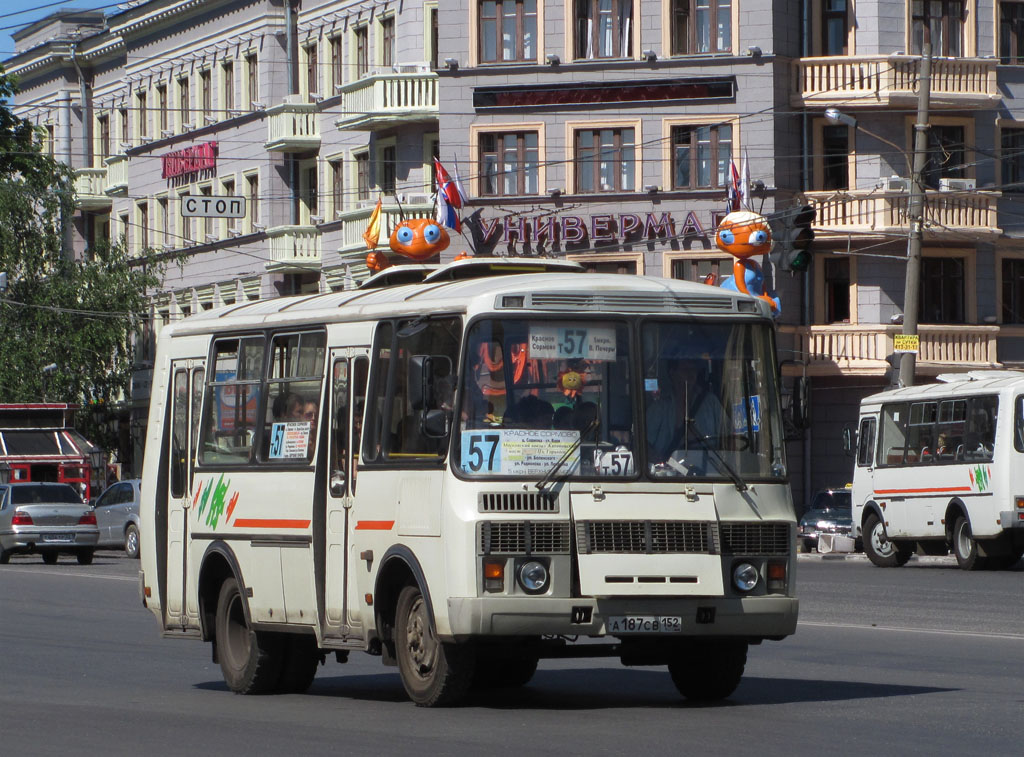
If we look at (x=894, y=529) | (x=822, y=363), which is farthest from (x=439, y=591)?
(x=822, y=363)

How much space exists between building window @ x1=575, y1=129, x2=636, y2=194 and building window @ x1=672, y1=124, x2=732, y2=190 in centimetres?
102

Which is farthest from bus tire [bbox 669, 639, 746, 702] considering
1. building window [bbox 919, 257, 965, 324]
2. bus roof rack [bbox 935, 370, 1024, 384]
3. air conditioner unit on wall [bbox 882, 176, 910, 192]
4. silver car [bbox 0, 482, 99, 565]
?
building window [bbox 919, 257, 965, 324]

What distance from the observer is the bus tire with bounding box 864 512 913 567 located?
36.6m

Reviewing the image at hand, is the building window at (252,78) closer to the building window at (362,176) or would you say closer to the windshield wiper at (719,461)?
the building window at (362,176)

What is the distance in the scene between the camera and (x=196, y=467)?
15812mm

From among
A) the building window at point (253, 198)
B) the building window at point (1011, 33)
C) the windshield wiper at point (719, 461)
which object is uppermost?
the building window at point (1011, 33)

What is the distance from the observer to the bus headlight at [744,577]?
13070 millimetres

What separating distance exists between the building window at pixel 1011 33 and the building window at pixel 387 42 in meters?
14.4

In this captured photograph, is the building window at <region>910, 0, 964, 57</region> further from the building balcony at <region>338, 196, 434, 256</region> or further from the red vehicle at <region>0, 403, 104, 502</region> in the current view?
the red vehicle at <region>0, 403, 104, 502</region>

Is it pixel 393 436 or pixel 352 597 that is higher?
pixel 393 436

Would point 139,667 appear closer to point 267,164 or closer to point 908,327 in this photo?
point 908,327

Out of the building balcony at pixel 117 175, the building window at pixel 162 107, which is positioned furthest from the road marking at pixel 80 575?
the building balcony at pixel 117 175

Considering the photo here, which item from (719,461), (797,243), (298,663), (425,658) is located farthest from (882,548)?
(425,658)

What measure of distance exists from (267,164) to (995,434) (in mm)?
30095
